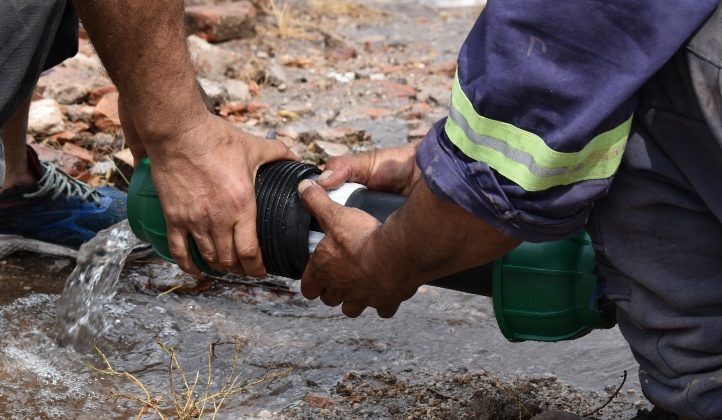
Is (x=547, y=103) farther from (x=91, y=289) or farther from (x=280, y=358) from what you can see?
(x=91, y=289)

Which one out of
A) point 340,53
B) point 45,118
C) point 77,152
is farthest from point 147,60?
point 340,53

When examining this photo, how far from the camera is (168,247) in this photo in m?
2.08

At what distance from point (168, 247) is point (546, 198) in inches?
39.0

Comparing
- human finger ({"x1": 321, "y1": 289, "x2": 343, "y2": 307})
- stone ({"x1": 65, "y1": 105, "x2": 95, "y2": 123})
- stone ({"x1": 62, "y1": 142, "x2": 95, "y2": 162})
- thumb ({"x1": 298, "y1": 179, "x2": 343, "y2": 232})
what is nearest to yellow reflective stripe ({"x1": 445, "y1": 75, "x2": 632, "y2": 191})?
thumb ({"x1": 298, "y1": 179, "x2": 343, "y2": 232})

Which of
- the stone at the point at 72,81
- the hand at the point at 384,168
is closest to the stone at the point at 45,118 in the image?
the stone at the point at 72,81

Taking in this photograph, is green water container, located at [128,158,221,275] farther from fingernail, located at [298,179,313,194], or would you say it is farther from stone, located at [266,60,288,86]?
stone, located at [266,60,288,86]

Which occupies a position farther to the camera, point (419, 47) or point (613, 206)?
point (419, 47)

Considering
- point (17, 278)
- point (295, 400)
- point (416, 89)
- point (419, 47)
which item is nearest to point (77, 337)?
point (17, 278)

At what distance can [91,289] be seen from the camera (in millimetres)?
2443

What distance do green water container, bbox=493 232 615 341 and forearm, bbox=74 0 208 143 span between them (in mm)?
696

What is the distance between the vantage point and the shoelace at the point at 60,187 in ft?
8.89

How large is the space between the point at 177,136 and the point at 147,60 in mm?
158

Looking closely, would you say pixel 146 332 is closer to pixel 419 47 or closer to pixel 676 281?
pixel 676 281

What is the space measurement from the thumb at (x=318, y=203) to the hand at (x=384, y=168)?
146 mm
